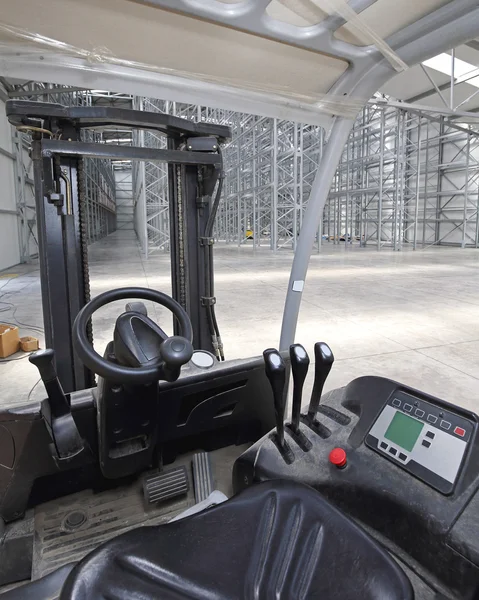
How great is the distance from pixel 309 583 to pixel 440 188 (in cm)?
2498

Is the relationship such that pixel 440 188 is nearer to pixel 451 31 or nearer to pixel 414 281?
pixel 414 281

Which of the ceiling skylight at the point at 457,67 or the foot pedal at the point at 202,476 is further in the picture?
the ceiling skylight at the point at 457,67

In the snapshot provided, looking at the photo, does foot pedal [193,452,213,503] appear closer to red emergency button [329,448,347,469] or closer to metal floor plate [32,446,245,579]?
metal floor plate [32,446,245,579]

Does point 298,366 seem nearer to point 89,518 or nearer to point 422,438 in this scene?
point 422,438

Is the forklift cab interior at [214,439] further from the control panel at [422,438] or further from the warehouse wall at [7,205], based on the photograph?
the warehouse wall at [7,205]

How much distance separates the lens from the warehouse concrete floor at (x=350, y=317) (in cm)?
394

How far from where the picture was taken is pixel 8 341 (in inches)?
176

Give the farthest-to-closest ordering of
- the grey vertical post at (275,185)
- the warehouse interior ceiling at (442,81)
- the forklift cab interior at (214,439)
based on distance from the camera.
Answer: the grey vertical post at (275,185)
the warehouse interior ceiling at (442,81)
the forklift cab interior at (214,439)

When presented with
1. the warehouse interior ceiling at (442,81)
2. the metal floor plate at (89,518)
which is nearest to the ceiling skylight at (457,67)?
the warehouse interior ceiling at (442,81)

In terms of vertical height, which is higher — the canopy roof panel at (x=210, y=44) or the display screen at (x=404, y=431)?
the canopy roof panel at (x=210, y=44)

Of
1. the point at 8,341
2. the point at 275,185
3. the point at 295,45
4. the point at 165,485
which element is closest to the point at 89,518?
the point at 165,485

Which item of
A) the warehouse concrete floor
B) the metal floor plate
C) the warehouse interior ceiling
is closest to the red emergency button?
the metal floor plate

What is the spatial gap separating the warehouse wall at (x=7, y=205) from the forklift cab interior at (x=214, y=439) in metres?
10.8

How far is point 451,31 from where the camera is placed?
4.81 feet
